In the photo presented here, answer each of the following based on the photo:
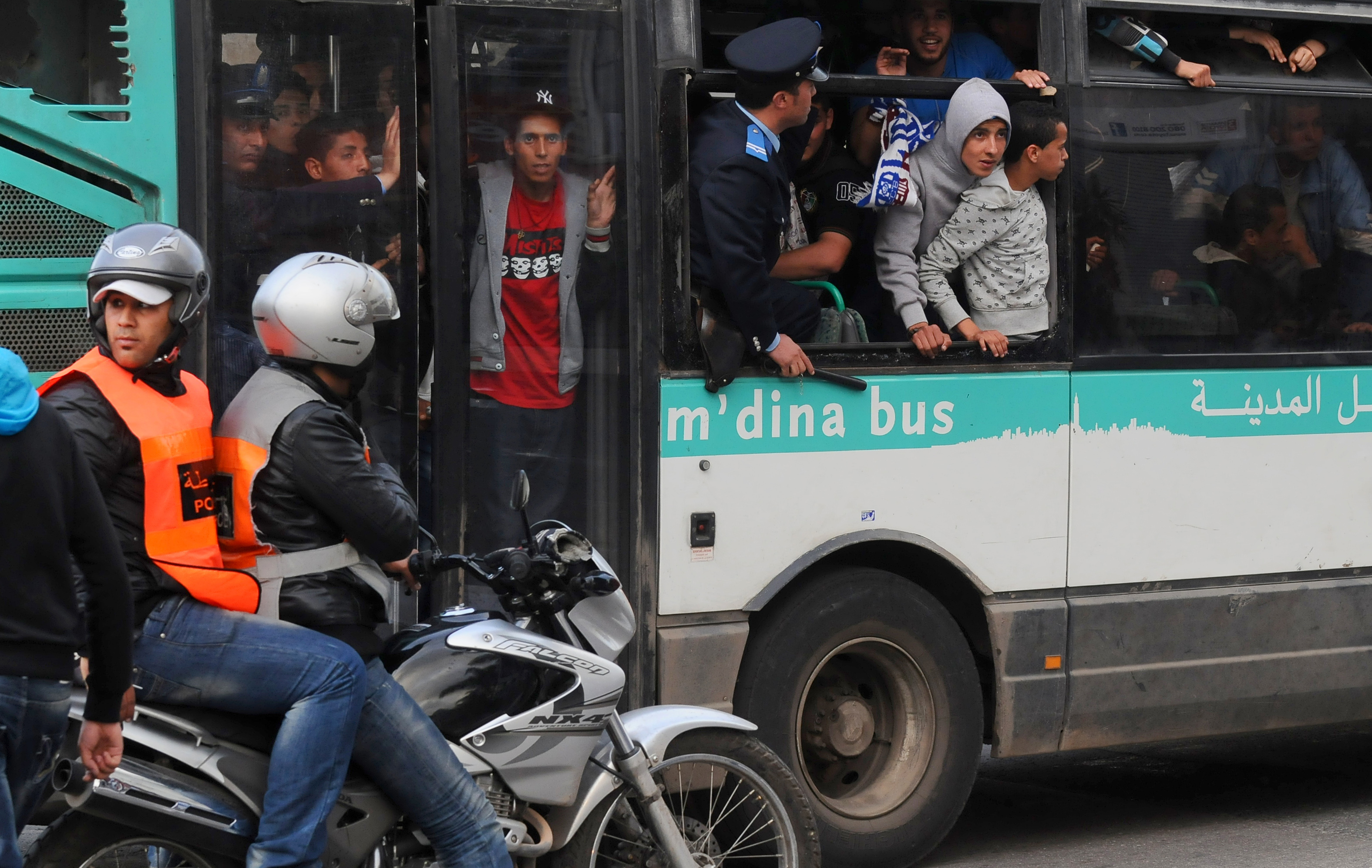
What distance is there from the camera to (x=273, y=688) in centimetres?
342

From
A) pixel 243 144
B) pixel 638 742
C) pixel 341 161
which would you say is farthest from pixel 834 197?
pixel 638 742

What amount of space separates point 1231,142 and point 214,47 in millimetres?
3569

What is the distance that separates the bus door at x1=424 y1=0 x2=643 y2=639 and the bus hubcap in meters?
0.97

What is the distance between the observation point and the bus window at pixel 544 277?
4836 millimetres

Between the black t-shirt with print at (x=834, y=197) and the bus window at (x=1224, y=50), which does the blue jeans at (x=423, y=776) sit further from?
the bus window at (x=1224, y=50)

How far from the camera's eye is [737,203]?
16.2 ft

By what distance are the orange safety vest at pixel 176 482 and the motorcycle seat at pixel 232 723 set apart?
0.80 ft

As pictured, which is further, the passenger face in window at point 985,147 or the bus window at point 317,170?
the passenger face in window at point 985,147

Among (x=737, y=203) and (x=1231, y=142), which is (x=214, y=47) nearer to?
(x=737, y=203)

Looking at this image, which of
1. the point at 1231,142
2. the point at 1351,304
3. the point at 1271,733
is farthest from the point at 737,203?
the point at 1271,733

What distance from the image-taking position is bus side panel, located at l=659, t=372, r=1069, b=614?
5000 millimetres

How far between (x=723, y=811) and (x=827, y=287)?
198 cm

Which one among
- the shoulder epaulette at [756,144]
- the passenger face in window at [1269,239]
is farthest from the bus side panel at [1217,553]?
the shoulder epaulette at [756,144]

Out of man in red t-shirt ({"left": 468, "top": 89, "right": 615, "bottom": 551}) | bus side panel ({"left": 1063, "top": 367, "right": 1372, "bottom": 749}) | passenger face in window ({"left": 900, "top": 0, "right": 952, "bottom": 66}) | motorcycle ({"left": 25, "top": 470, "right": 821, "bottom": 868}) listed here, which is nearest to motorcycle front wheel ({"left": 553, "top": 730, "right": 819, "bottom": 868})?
motorcycle ({"left": 25, "top": 470, "right": 821, "bottom": 868})
